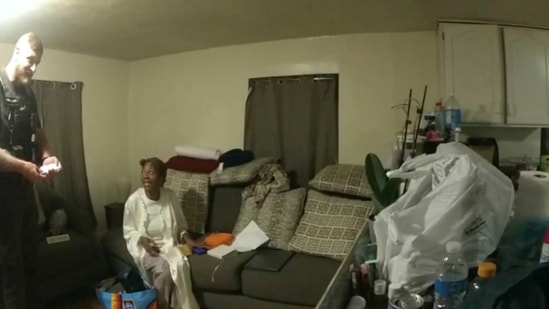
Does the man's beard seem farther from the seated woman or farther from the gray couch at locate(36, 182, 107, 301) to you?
the gray couch at locate(36, 182, 107, 301)

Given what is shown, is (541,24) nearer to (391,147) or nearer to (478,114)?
(478,114)

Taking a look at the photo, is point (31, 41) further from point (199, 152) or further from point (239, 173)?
point (199, 152)

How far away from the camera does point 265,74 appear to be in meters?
3.56

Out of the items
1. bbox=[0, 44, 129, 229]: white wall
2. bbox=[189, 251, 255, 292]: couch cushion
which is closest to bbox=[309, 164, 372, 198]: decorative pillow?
bbox=[189, 251, 255, 292]: couch cushion

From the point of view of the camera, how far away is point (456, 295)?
90cm

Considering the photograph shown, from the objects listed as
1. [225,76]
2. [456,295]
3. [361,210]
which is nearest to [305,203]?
[361,210]

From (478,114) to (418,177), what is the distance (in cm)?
180

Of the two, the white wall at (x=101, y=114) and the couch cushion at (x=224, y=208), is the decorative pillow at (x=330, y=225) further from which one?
the white wall at (x=101, y=114)

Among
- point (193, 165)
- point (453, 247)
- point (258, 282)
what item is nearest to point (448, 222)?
point (453, 247)

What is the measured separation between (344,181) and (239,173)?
2.93 ft

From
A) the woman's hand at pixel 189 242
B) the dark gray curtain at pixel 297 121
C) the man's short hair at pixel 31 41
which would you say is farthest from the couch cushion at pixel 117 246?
the man's short hair at pixel 31 41

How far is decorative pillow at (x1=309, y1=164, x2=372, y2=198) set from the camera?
2645mm

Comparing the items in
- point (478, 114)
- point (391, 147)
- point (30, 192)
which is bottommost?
point (30, 192)

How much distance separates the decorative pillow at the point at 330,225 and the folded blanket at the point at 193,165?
41.9 inches
